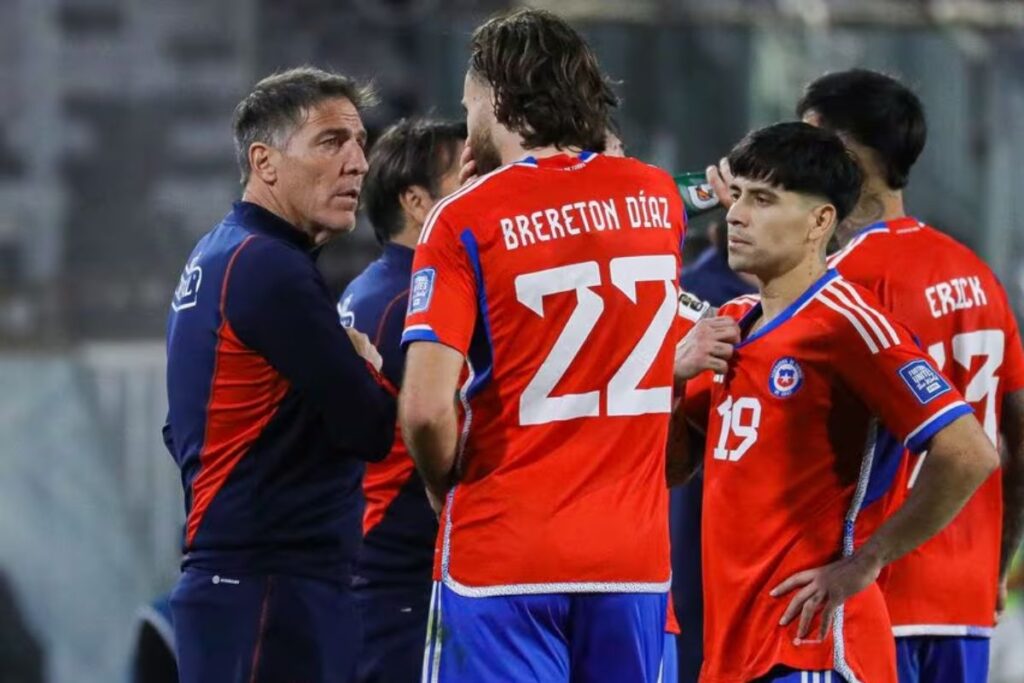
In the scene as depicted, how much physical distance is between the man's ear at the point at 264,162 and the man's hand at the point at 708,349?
970 mm

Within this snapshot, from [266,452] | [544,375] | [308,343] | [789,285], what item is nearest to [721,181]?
[789,285]

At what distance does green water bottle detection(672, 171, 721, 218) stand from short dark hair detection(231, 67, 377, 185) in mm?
839

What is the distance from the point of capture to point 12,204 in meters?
8.53

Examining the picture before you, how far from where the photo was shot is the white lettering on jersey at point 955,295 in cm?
431

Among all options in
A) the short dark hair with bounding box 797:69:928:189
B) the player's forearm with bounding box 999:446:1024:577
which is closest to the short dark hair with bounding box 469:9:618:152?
the short dark hair with bounding box 797:69:928:189

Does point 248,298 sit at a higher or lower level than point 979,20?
lower

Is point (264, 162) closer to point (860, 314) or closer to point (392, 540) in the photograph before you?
point (392, 540)

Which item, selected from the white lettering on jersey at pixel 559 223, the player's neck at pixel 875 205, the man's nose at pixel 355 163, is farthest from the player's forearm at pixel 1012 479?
the man's nose at pixel 355 163

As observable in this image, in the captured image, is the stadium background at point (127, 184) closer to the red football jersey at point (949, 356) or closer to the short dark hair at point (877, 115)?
the short dark hair at point (877, 115)

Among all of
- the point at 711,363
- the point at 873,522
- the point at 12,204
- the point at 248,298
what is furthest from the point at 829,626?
the point at 12,204

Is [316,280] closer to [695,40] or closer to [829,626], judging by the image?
[829,626]

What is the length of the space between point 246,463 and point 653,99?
650cm

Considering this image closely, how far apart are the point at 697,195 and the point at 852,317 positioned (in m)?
0.67

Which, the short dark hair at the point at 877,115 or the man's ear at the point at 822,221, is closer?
the man's ear at the point at 822,221
